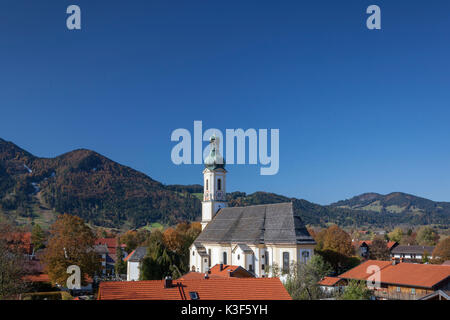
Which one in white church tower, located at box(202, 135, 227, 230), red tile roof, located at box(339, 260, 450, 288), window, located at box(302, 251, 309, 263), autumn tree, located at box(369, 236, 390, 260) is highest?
white church tower, located at box(202, 135, 227, 230)

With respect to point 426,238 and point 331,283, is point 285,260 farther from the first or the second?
point 426,238

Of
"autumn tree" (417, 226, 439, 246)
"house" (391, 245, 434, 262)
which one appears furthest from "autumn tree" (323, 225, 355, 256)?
"autumn tree" (417, 226, 439, 246)

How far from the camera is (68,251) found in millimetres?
38531

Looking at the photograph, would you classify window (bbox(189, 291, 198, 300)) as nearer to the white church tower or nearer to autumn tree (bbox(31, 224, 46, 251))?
the white church tower

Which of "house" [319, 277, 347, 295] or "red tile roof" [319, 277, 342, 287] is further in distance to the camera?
"red tile roof" [319, 277, 342, 287]

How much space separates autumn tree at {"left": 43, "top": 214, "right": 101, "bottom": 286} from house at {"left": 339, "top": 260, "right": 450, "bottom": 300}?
25.5 metres

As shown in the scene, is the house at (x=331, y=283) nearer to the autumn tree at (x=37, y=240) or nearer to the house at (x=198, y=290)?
the house at (x=198, y=290)

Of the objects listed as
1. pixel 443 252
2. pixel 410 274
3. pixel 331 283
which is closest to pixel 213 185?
pixel 331 283

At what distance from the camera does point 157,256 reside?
51.8 metres

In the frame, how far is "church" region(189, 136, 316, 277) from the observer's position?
4794 centimetres

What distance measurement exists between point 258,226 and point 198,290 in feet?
105
